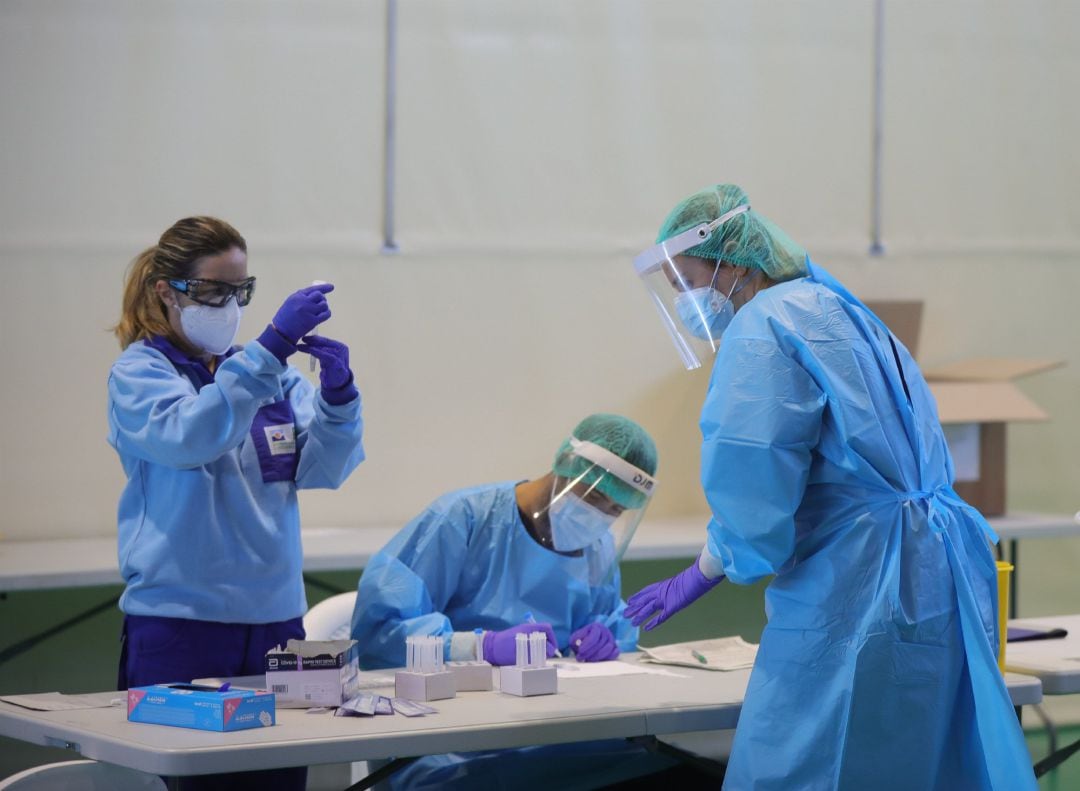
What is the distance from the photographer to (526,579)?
2.83 meters

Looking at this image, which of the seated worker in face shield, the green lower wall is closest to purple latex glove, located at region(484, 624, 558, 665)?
the seated worker in face shield

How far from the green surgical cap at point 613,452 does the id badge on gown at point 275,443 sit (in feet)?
1.90

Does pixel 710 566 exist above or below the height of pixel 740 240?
below

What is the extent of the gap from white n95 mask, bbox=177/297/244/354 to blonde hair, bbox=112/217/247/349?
0.19ft

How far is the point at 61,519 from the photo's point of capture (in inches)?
160

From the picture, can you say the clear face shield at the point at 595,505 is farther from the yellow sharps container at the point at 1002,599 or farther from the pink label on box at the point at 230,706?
the pink label on box at the point at 230,706

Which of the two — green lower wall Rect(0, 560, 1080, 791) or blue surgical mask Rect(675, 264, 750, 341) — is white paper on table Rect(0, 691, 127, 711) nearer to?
blue surgical mask Rect(675, 264, 750, 341)

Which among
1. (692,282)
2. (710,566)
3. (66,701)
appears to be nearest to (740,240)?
(692,282)

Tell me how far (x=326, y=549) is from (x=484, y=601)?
93cm

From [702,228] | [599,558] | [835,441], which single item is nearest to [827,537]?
[835,441]

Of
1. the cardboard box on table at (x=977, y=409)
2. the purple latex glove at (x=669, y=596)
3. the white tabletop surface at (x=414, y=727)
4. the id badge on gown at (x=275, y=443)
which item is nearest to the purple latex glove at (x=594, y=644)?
the white tabletop surface at (x=414, y=727)

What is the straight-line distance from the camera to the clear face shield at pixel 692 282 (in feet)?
7.24

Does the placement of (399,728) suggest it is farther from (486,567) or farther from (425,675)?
(486,567)

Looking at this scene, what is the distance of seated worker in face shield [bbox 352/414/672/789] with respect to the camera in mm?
2625
